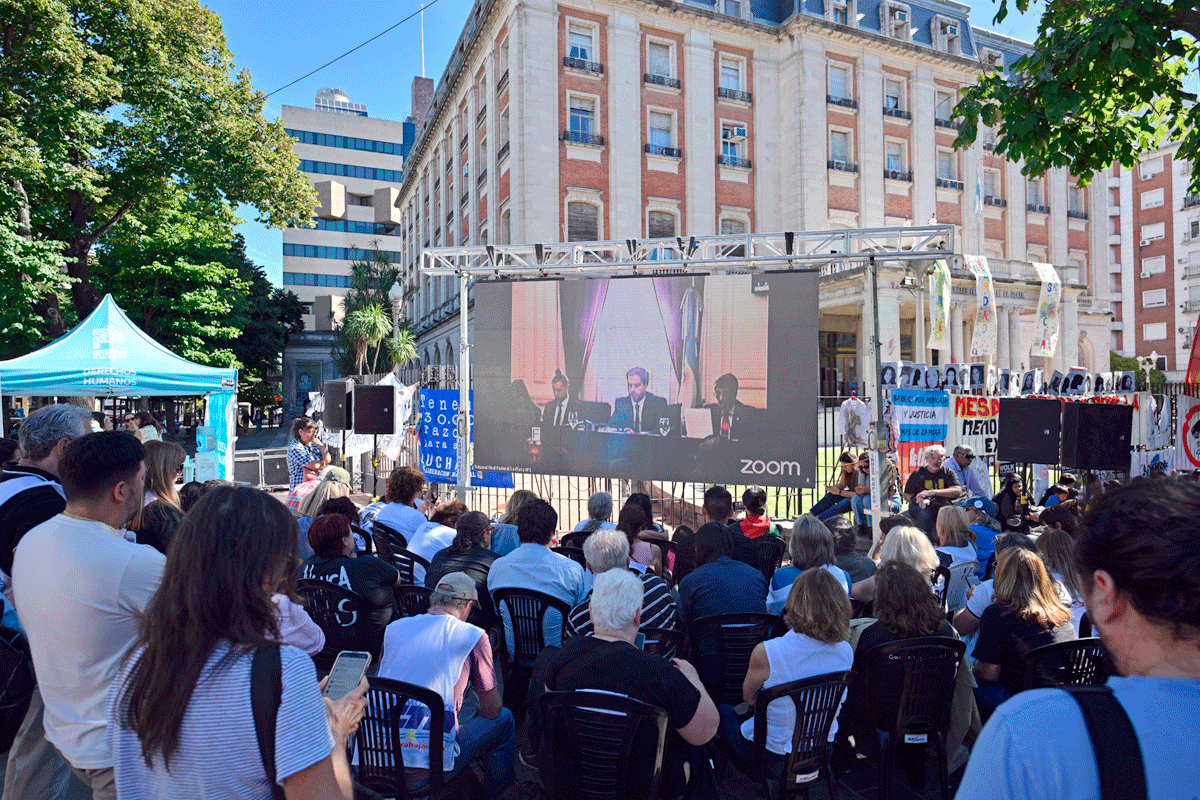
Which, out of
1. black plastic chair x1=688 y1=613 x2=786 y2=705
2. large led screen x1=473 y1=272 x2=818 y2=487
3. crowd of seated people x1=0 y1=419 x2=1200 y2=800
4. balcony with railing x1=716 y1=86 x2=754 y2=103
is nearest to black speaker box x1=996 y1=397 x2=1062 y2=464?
large led screen x1=473 y1=272 x2=818 y2=487

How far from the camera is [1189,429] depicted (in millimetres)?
8562

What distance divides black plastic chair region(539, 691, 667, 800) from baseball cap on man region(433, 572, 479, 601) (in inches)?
26.1

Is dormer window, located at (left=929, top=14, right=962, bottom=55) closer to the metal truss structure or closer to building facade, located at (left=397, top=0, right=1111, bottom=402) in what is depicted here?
building facade, located at (left=397, top=0, right=1111, bottom=402)

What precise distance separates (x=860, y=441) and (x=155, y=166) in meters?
17.7

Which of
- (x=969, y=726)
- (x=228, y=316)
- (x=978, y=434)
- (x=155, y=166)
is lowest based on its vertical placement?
(x=969, y=726)

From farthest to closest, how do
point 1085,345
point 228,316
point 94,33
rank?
point 1085,345 < point 228,316 < point 94,33

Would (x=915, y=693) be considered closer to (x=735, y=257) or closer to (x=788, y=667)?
(x=788, y=667)

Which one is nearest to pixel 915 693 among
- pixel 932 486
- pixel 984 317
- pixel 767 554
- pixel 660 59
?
pixel 767 554

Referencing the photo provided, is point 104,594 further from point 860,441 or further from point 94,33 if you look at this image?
point 94,33

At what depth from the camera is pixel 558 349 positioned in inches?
381

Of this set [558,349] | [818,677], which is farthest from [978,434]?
[818,677]

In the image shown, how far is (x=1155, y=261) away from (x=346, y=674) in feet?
202

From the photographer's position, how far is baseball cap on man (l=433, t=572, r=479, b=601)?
320 centimetres

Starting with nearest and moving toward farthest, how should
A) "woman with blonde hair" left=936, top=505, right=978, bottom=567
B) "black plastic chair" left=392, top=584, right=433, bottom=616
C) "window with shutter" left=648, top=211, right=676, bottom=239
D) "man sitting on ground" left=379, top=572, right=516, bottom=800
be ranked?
"man sitting on ground" left=379, top=572, right=516, bottom=800
"black plastic chair" left=392, top=584, right=433, bottom=616
"woman with blonde hair" left=936, top=505, right=978, bottom=567
"window with shutter" left=648, top=211, right=676, bottom=239
